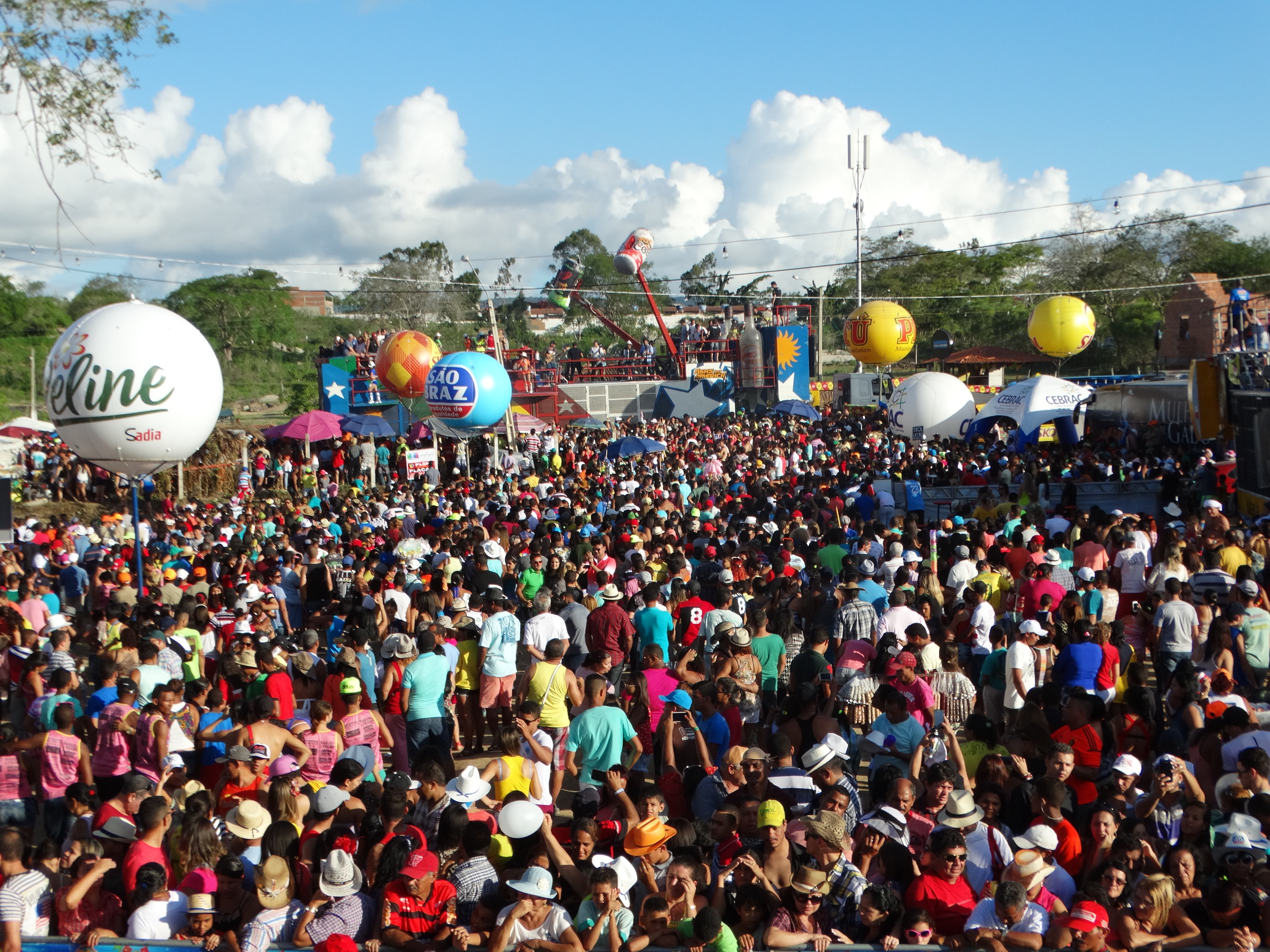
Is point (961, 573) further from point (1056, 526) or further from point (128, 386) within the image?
point (128, 386)

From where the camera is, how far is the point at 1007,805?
483 centimetres

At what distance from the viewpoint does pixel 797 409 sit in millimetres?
24547

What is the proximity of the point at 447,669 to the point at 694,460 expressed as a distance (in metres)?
12.7

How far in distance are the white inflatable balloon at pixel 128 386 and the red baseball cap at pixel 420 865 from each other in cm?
559

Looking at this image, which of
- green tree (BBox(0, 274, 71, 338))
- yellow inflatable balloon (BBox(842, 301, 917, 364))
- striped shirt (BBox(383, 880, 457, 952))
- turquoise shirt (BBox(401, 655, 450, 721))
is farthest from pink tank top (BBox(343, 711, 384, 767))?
green tree (BBox(0, 274, 71, 338))

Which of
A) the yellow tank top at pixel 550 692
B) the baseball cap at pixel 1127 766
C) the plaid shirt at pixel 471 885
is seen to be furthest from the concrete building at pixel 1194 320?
the plaid shirt at pixel 471 885

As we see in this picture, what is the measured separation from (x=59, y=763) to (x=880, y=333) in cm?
1590

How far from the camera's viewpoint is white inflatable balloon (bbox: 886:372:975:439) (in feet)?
62.7

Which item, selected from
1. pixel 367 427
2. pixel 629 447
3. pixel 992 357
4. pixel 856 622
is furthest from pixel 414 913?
pixel 992 357

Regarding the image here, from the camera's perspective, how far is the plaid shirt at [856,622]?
746 centimetres

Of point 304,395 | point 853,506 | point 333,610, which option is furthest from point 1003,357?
point 333,610

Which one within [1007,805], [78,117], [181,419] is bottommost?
[1007,805]

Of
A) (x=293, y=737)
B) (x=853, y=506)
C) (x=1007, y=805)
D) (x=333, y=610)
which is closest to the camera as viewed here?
(x=1007, y=805)

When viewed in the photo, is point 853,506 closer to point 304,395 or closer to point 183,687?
point 183,687
